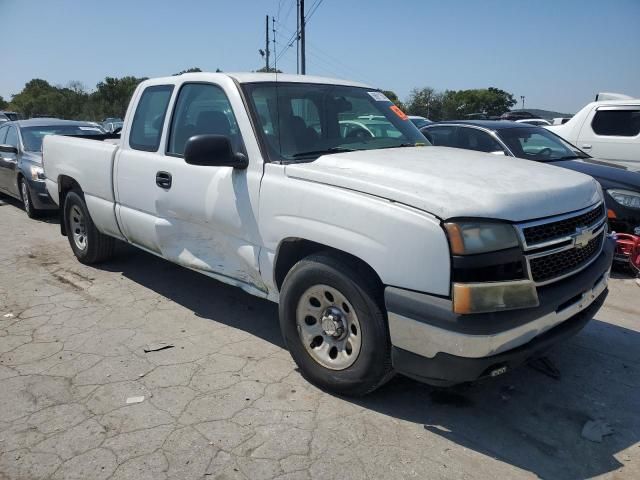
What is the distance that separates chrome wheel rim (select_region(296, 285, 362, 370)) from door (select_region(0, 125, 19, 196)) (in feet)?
26.0

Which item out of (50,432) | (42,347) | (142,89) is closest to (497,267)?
(50,432)

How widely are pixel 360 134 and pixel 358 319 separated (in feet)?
5.19

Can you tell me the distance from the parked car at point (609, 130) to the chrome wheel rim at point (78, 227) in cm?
792

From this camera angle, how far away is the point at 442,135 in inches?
306

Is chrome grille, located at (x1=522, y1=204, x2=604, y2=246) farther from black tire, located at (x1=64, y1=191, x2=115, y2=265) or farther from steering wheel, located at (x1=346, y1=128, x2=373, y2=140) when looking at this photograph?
black tire, located at (x1=64, y1=191, x2=115, y2=265)

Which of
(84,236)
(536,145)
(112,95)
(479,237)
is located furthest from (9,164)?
(112,95)

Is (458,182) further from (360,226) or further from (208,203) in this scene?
(208,203)

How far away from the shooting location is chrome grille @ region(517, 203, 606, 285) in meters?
2.62

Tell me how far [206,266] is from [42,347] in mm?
1335

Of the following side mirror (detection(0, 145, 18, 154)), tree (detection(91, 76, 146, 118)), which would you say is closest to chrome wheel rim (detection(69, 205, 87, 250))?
side mirror (detection(0, 145, 18, 154))

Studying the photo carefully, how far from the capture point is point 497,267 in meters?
2.53

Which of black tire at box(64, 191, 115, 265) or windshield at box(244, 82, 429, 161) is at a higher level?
windshield at box(244, 82, 429, 161)

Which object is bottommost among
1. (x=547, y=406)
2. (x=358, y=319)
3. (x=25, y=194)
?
(x=547, y=406)

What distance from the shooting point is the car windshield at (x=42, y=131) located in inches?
351
